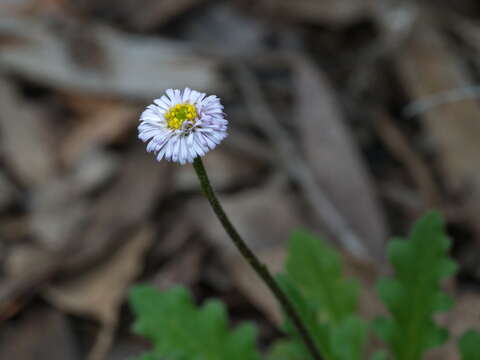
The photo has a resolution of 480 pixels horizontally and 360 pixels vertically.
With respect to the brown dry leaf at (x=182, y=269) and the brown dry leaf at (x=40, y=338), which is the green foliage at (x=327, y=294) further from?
the brown dry leaf at (x=40, y=338)

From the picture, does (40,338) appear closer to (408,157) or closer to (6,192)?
(6,192)

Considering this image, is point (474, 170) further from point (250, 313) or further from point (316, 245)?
point (250, 313)

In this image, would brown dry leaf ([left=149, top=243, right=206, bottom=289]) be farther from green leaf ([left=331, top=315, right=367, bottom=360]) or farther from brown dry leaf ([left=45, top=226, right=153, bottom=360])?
green leaf ([left=331, top=315, right=367, bottom=360])

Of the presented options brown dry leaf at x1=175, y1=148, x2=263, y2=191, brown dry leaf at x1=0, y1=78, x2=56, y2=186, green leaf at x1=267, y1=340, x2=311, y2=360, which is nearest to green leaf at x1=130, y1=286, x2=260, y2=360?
green leaf at x1=267, y1=340, x2=311, y2=360

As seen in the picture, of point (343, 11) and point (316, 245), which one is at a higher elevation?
point (343, 11)

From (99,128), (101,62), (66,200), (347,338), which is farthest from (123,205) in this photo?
(347,338)

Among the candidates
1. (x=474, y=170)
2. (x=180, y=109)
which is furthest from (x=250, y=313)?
(x=180, y=109)

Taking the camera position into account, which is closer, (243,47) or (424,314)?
(424,314)
